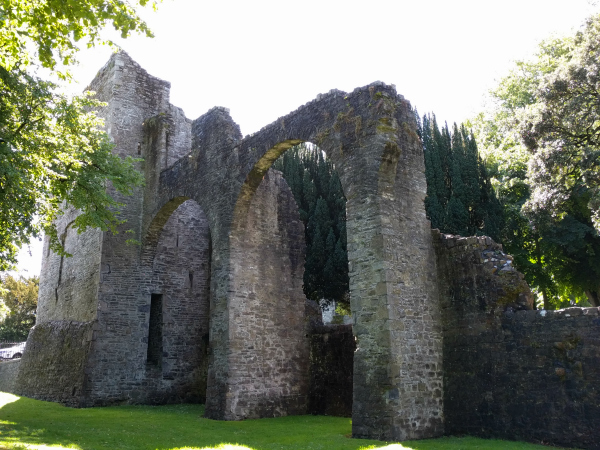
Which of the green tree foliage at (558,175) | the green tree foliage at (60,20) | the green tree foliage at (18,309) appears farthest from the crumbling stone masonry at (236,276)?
the green tree foliage at (18,309)

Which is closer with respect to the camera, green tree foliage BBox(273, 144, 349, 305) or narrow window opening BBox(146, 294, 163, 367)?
narrow window opening BBox(146, 294, 163, 367)

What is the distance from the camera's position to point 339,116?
34.3 ft

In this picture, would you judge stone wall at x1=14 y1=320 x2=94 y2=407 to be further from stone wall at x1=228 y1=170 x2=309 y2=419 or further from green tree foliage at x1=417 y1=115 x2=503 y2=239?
green tree foliage at x1=417 y1=115 x2=503 y2=239

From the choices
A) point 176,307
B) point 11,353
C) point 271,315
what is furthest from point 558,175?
point 11,353

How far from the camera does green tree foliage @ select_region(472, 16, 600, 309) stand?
14000 millimetres

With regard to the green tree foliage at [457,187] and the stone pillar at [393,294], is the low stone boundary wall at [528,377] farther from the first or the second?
the green tree foliage at [457,187]

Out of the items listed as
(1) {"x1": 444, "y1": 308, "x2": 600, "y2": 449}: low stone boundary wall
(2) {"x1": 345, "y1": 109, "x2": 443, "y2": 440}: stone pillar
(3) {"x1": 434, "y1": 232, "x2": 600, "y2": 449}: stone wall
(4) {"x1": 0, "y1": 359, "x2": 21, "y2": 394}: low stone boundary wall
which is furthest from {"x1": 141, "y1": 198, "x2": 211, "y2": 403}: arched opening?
(1) {"x1": 444, "y1": 308, "x2": 600, "y2": 449}: low stone boundary wall

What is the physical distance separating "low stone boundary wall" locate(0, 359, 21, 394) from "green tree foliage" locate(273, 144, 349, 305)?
10656 millimetres

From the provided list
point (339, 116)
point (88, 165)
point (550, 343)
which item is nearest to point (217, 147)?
point (88, 165)

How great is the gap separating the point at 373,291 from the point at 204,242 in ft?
30.2

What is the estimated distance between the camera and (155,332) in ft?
52.0

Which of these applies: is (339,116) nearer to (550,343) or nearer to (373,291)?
(373,291)

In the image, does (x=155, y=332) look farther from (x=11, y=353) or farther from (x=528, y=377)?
(x=11, y=353)

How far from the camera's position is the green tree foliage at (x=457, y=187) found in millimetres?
18016
